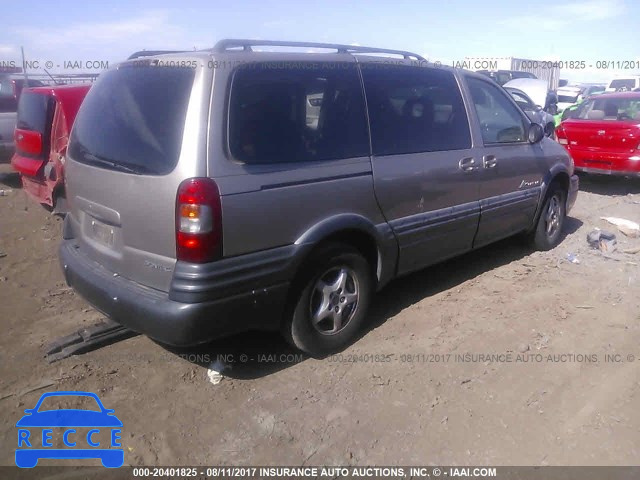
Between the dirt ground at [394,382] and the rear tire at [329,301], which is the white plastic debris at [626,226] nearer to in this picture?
the dirt ground at [394,382]

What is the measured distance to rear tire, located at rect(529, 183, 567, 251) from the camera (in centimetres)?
558

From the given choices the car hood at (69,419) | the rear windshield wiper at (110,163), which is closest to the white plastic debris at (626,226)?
the rear windshield wiper at (110,163)

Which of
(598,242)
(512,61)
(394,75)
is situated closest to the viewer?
(394,75)

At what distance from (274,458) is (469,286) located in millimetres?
2691

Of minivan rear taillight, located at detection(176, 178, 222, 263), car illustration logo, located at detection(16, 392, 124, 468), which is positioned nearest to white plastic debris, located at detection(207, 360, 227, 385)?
car illustration logo, located at detection(16, 392, 124, 468)

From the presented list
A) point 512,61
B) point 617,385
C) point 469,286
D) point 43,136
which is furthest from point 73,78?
point 512,61

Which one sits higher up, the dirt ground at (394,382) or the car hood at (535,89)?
the car hood at (535,89)

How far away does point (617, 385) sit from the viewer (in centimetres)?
332

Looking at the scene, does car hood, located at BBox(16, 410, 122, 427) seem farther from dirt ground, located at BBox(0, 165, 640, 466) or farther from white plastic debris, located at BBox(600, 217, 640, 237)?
white plastic debris, located at BBox(600, 217, 640, 237)

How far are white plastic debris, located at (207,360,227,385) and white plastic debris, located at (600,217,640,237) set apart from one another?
A: 17.1 ft

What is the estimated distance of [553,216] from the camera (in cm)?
576

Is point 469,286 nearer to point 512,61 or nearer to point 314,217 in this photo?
point 314,217

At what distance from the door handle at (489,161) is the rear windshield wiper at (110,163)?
283 centimetres

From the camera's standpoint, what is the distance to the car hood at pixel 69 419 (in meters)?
2.89
